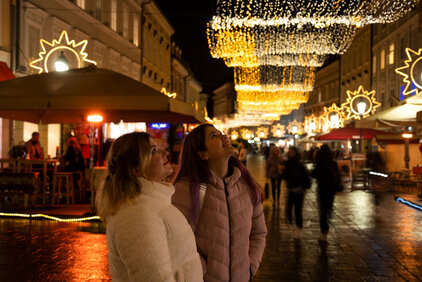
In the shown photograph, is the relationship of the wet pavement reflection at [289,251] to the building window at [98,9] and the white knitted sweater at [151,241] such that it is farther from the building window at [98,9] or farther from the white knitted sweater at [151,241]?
the building window at [98,9]

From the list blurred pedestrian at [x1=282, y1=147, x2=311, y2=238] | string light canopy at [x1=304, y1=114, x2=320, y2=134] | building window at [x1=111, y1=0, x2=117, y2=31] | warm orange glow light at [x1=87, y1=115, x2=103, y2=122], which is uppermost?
building window at [x1=111, y1=0, x2=117, y2=31]

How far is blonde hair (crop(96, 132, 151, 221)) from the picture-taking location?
2.21 metres

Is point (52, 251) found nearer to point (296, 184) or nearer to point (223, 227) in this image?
point (296, 184)

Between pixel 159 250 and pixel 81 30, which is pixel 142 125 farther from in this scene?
pixel 159 250

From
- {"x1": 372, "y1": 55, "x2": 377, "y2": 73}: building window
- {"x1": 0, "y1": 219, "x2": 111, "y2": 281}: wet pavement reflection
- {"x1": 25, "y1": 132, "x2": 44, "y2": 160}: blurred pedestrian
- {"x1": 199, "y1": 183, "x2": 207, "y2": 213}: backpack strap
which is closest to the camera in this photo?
{"x1": 199, "y1": 183, "x2": 207, "y2": 213}: backpack strap

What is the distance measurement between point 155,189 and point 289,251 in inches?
251

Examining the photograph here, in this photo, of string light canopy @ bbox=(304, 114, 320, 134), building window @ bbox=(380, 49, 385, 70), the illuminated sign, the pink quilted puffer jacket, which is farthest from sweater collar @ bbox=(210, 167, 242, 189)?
string light canopy @ bbox=(304, 114, 320, 134)

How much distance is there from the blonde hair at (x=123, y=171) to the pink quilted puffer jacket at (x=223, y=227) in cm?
A: 89

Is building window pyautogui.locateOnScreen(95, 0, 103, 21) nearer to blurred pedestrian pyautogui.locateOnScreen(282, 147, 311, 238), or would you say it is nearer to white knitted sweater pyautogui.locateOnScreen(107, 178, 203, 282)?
blurred pedestrian pyautogui.locateOnScreen(282, 147, 311, 238)

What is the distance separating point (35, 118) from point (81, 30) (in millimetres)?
12800

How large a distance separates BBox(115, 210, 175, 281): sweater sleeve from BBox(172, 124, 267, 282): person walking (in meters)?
1.06

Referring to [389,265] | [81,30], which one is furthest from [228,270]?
[81,30]

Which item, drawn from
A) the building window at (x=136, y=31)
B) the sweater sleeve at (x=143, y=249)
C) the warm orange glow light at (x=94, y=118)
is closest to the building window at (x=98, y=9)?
the building window at (x=136, y=31)

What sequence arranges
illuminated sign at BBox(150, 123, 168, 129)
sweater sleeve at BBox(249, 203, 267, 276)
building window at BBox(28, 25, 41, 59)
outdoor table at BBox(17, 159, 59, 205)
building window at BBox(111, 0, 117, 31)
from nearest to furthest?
sweater sleeve at BBox(249, 203, 267, 276), outdoor table at BBox(17, 159, 59, 205), building window at BBox(28, 25, 41, 59), illuminated sign at BBox(150, 123, 168, 129), building window at BBox(111, 0, 117, 31)
